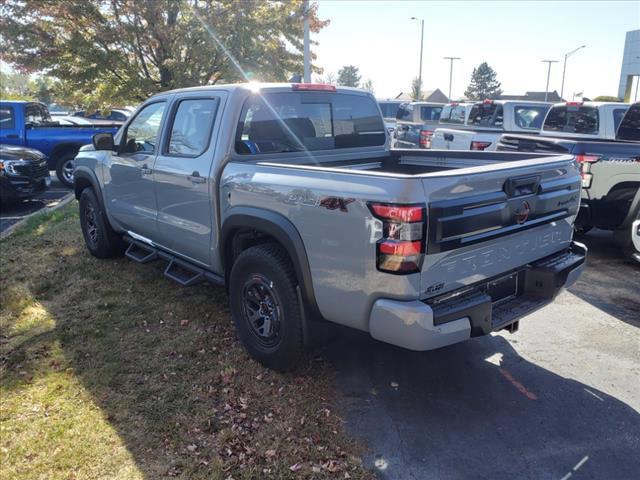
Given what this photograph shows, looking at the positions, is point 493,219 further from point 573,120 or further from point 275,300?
point 573,120

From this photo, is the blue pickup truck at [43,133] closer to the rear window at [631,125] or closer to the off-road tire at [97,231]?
the off-road tire at [97,231]

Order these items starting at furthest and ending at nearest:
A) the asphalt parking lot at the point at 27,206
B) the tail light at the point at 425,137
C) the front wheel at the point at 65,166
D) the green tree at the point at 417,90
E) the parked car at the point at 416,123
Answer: the green tree at the point at 417,90, the parked car at the point at 416,123, the tail light at the point at 425,137, the front wheel at the point at 65,166, the asphalt parking lot at the point at 27,206

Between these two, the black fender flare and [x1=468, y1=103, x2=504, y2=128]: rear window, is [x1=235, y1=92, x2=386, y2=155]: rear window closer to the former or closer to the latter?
the black fender flare

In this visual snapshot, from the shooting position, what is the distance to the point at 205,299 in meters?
5.04

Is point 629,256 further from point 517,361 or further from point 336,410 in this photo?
point 336,410

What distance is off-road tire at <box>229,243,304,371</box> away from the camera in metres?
3.35

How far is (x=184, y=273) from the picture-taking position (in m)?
4.71

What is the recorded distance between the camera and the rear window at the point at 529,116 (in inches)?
448

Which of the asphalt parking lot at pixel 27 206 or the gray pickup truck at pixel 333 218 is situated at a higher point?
the gray pickup truck at pixel 333 218

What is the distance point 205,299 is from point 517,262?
296 centimetres

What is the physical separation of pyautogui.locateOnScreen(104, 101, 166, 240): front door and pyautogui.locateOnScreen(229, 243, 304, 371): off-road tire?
154 cm

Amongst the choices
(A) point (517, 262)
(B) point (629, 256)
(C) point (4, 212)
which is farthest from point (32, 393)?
(C) point (4, 212)

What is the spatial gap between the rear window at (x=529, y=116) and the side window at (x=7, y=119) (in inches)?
427

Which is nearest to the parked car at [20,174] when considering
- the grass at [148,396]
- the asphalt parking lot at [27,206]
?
the asphalt parking lot at [27,206]
